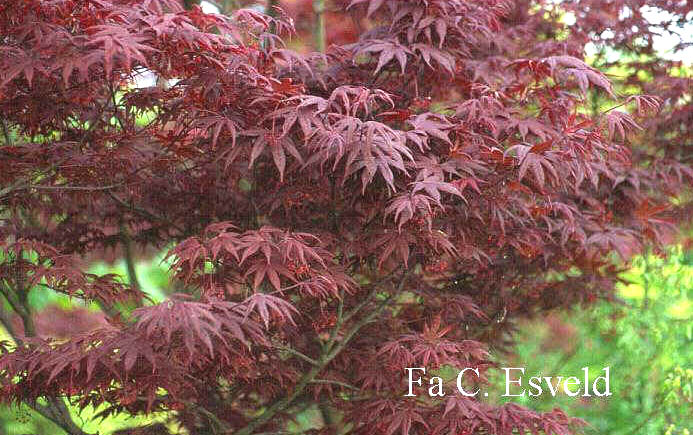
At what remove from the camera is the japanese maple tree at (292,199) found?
2.14 meters

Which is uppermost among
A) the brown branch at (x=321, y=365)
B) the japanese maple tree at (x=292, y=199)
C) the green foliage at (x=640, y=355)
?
the japanese maple tree at (x=292, y=199)

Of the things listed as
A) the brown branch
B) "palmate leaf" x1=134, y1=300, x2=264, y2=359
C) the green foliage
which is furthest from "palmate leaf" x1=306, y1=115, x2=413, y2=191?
the green foliage

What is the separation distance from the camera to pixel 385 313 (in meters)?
3.12

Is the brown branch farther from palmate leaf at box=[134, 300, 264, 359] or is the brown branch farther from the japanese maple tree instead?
palmate leaf at box=[134, 300, 264, 359]

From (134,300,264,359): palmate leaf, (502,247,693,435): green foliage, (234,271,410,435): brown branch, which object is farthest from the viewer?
(502,247,693,435): green foliage

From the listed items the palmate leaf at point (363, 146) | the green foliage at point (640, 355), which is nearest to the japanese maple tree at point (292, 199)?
the palmate leaf at point (363, 146)

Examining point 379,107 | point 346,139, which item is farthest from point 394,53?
point 346,139

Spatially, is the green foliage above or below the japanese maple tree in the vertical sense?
below

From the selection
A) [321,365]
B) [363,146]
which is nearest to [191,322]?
[363,146]

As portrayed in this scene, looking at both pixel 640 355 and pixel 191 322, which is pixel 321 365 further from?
pixel 640 355

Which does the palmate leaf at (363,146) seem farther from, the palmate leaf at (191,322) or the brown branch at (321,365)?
the brown branch at (321,365)

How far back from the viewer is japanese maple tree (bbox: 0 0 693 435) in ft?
7.01

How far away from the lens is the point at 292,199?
253cm

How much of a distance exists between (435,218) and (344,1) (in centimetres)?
123
